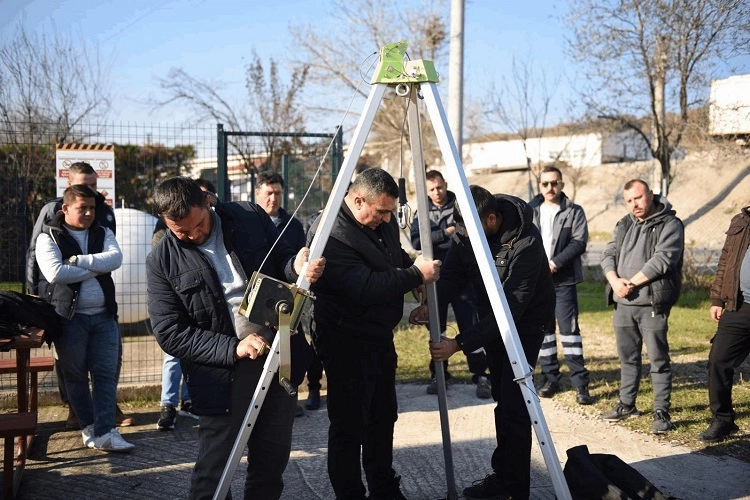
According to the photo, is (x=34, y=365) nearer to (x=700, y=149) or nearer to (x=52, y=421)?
(x=52, y=421)

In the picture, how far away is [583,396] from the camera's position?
20.7 feet

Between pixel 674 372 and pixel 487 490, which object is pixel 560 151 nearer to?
pixel 674 372

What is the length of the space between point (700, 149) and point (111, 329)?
15.9 m

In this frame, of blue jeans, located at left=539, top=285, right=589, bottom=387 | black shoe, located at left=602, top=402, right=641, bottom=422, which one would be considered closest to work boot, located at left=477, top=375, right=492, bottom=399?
blue jeans, located at left=539, top=285, right=589, bottom=387

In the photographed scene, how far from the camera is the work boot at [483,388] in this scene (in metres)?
6.55

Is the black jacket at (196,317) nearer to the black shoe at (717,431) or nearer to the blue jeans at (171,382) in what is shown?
the blue jeans at (171,382)

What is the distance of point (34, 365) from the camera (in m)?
5.40

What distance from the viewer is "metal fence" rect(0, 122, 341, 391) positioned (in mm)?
7113

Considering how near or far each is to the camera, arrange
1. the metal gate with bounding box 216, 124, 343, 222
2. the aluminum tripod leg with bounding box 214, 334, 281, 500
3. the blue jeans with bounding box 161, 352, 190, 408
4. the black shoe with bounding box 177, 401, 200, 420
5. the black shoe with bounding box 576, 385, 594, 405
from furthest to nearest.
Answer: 1. the metal gate with bounding box 216, 124, 343, 222
2. the black shoe with bounding box 576, 385, 594, 405
3. the black shoe with bounding box 177, 401, 200, 420
4. the blue jeans with bounding box 161, 352, 190, 408
5. the aluminum tripod leg with bounding box 214, 334, 281, 500

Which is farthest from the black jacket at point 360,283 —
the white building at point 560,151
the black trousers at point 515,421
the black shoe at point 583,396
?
the white building at point 560,151

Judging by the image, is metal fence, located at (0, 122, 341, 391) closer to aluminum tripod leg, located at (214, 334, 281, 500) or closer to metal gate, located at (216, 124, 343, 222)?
metal gate, located at (216, 124, 343, 222)

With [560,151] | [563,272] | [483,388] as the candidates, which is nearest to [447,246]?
[563,272]

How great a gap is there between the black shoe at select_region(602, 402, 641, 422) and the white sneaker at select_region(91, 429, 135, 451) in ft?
12.4

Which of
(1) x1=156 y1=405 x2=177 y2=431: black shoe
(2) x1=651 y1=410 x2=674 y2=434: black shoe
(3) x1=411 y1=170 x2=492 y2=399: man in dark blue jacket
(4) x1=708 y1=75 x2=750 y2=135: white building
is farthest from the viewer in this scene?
(4) x1=708 y1=75 x2=750 y2=135: white building
